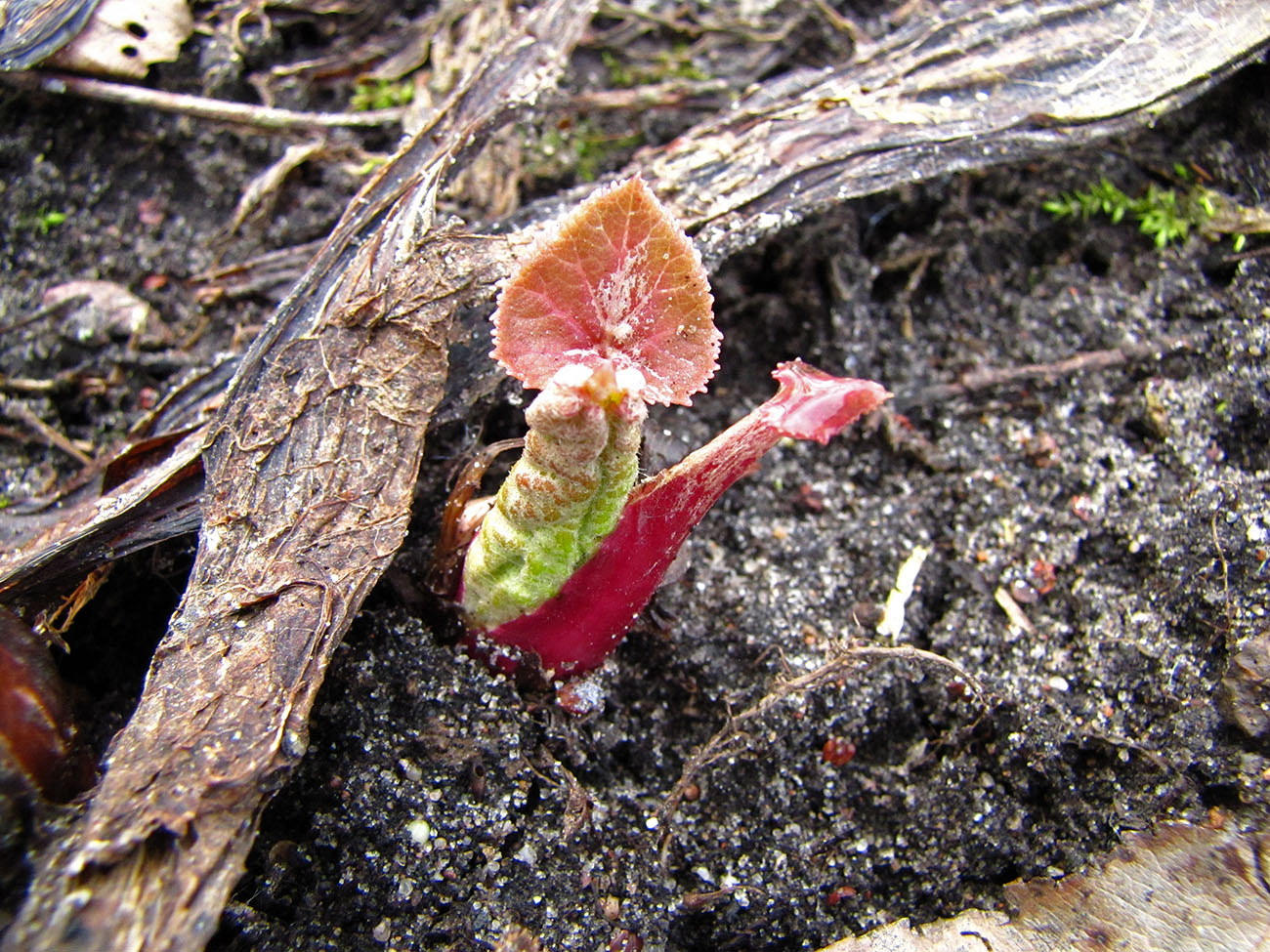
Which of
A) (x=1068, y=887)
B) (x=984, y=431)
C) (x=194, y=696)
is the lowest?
(x=1068, y=887)

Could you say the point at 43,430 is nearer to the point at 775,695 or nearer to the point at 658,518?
the point at 658,518

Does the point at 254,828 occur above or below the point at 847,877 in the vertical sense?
above

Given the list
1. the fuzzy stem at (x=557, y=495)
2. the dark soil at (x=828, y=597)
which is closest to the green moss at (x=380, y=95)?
the dark soil at (x=828, y=597)

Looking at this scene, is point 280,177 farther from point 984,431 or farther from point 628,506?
point 984,431

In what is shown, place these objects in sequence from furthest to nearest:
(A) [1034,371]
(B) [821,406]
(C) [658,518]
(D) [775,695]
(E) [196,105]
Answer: (E) [196,105] < (A) [1034,371] < (D) [775,695] < (C) [658,518] < (B) [821,406]

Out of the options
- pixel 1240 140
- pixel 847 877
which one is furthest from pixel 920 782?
pixel 1240 140

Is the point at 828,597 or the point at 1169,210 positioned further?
the point at 1169,210

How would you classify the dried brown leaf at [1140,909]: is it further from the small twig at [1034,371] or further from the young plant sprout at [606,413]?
the small twig at [1034,371]

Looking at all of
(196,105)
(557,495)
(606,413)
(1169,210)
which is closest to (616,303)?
(606,413)
